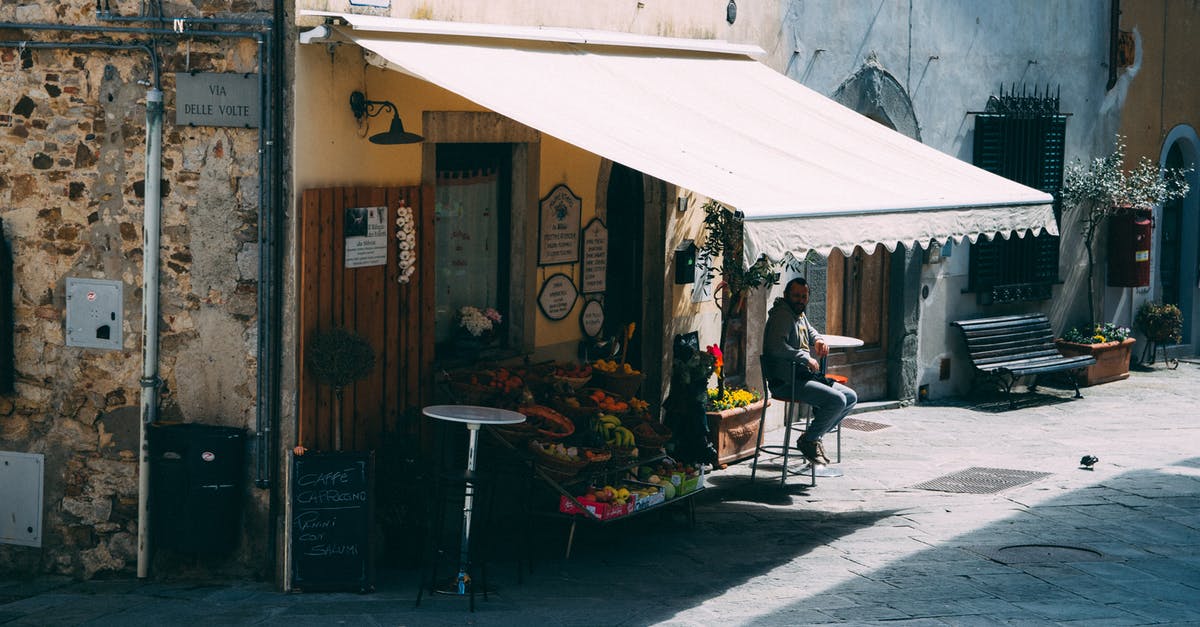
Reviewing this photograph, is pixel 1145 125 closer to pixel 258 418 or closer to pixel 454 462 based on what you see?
pixel 454 462

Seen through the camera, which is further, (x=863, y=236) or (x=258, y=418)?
(x=863, y=236)

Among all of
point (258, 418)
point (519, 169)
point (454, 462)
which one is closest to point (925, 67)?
point (519, 169)

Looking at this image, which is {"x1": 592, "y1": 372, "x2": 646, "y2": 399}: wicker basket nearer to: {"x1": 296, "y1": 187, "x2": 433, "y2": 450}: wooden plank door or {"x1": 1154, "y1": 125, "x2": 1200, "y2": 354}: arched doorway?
{"x1": 296, "y1": 187, "x2": 433, "y2": 450}: wooden plank door

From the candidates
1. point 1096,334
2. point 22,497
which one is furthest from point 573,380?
point 1096,334

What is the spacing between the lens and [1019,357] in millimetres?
14250

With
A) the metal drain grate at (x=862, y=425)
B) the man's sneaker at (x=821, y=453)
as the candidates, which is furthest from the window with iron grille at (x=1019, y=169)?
the man's sneaker at (x=821, y=453)

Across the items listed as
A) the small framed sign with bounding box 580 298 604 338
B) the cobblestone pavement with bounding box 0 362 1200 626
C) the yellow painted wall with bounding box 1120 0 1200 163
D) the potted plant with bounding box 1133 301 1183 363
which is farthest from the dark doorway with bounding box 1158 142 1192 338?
the small framed sign with bounding box 580 298 604 338

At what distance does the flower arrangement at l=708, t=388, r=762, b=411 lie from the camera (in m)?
11.0

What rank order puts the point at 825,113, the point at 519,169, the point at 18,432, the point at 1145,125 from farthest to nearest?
the point at 1145,125 → the point at 825,113 → the point at 519,169 → the point at 18,432

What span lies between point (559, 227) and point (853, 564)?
9.94 ft

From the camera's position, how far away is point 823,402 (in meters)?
10.3

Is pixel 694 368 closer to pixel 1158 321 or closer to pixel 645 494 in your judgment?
pixel 645 494

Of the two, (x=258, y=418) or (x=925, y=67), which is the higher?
(x=925, y=67)

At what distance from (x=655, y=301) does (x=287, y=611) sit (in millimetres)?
4472
